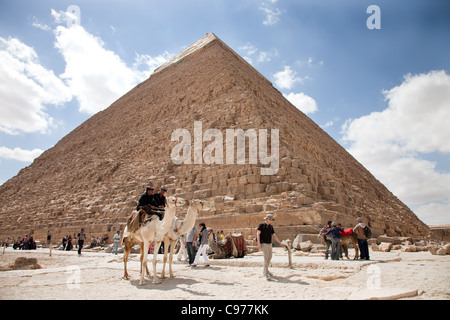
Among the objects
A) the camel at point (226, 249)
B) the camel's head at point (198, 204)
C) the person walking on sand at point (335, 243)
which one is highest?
the camel's head at point (198, 204)

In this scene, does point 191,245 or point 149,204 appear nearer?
point 149,204

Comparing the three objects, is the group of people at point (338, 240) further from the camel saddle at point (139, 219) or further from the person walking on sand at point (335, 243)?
the camel saddle at point (139, 219)

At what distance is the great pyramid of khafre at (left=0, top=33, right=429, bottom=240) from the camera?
879 cm

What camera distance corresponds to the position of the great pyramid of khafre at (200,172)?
8.79m

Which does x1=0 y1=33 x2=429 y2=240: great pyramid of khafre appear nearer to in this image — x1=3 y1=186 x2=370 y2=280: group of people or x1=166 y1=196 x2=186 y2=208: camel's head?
x1=166 y1=196 x2=186 y2=208: camel's head

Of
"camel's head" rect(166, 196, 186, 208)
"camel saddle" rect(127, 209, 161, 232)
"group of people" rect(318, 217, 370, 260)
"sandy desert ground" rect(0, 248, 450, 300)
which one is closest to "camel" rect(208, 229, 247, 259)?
"group of people" rect(318, 217, 370, 260)

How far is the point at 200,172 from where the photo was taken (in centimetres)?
1127

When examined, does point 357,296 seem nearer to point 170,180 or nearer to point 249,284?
point 249,284

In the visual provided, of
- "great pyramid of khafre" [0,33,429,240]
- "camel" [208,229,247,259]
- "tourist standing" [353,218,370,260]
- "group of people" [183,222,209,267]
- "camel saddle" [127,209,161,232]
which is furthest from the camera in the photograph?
"great pyramid of khafre" [0,33,429,240]

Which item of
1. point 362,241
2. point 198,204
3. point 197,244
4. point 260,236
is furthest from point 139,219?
point 362,241

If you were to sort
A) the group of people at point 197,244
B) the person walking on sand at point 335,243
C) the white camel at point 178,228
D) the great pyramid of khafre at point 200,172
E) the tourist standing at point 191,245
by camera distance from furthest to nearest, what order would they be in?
the great pyramid of khafre at point 200,172, the tourist standing at point 191,245, the group of people at point 197,244, the person walking on sand at point 335,243, the white camel at point 178,228

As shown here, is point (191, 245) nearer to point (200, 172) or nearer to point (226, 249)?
point (226, 249)

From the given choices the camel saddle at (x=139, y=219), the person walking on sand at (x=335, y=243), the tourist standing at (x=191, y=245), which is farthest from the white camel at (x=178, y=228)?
the person walking on sand at (x=335, y=243)

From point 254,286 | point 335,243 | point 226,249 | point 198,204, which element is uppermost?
point 198,204
